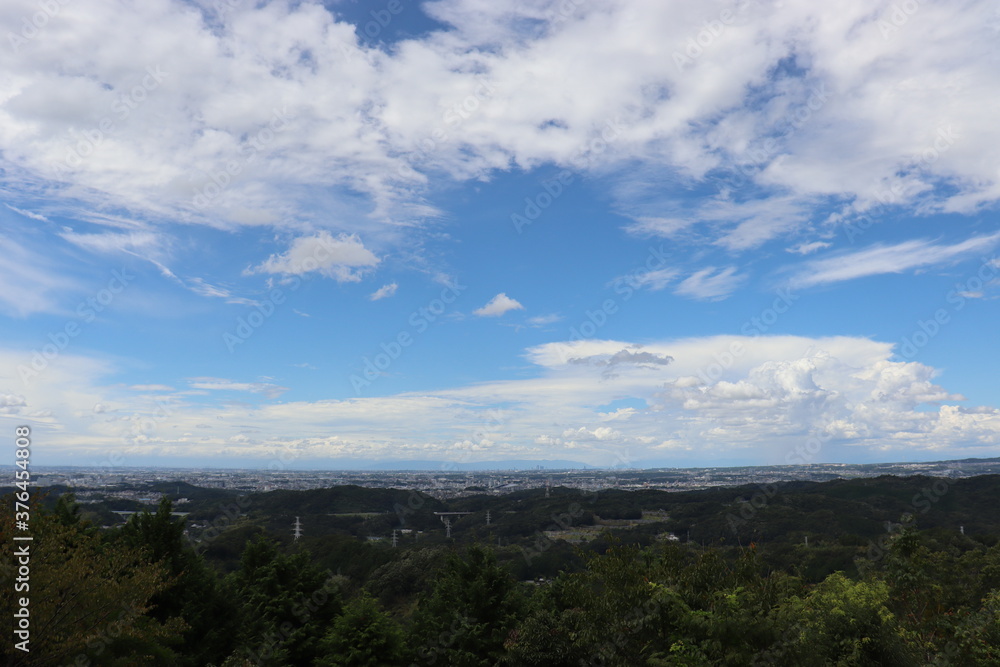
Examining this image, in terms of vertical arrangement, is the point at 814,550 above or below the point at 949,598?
below

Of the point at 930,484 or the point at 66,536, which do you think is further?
the point at 930,484

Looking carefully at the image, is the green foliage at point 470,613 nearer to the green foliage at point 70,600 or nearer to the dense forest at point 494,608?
the dense forest at point 494,608

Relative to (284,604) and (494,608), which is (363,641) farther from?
(284,604)

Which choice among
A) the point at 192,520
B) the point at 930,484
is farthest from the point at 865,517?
the point at 192,520

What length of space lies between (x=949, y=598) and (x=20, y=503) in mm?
35216

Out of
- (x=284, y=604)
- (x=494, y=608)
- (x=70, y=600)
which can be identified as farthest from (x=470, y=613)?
(x=70, y=600)

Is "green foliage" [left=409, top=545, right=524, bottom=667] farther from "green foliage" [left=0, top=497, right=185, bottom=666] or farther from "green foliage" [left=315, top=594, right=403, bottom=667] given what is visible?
"green foliage" [left=0, top=497, right=185, bottom=666]

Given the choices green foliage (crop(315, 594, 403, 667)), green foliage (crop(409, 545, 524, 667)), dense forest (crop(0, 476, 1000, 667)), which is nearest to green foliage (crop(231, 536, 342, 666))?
dense forest (crop(0, 476, 1000, 667))

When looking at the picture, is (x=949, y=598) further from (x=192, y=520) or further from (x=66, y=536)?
(x=192, y=520)

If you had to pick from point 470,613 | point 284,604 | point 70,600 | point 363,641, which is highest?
point 70,600

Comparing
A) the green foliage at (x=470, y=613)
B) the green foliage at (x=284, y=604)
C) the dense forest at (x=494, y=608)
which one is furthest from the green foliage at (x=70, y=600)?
the green foliage at (x=470, y=613)

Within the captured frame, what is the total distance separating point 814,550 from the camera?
87.9 m

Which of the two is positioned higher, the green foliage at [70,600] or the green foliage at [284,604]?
the green foliage at [70,600]

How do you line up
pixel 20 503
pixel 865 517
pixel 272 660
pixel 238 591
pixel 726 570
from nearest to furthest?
pixel 20 503 < pixel 726 570 < pixel 272 660 < pixel 238 591 < pixel 865 517
